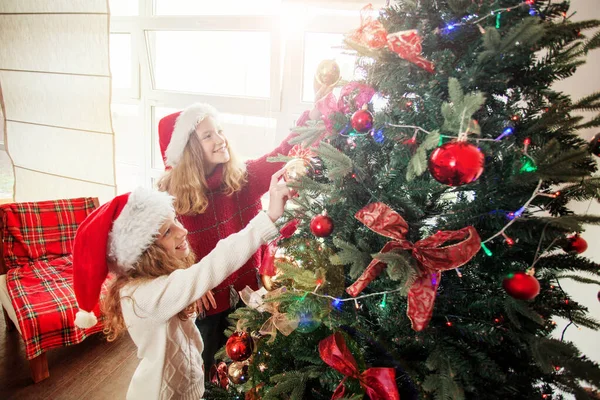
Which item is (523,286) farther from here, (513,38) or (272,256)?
(272,256)

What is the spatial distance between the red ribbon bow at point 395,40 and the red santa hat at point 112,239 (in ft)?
2.59

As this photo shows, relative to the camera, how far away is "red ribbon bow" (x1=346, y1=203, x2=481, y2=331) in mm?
591

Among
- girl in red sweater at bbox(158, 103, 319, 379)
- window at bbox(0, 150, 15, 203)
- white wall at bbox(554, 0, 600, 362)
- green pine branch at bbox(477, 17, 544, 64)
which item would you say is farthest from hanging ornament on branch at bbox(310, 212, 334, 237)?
window at bbox(0, 150, 15, 203)

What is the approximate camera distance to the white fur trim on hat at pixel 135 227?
1.02m

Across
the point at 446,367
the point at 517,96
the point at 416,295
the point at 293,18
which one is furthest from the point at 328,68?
the point at 293,18

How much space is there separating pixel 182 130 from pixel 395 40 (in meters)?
1.05

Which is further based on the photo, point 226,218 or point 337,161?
point 226,218

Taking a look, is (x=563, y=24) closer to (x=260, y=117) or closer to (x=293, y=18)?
(x=293, y=18)

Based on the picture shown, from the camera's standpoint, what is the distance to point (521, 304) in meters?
0.62

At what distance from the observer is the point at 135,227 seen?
1.04 m

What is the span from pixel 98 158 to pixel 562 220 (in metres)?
2.67

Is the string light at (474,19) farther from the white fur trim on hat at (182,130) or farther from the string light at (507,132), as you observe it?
the white fur trim on hat at (182,130)

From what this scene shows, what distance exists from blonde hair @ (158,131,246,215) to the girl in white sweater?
232 mm

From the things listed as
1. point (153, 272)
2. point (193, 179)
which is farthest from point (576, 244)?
point (193, 179)
